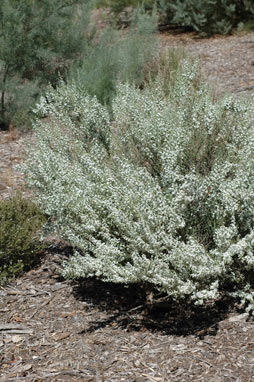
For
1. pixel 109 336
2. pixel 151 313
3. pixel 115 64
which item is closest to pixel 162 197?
pixel 151 313

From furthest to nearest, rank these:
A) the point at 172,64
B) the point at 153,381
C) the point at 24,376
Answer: the point at 172,64 → the point at 24,376 → the point at 153,381

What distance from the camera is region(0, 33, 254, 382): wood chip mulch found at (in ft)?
8.91

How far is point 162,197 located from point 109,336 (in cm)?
88

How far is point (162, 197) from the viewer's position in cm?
314

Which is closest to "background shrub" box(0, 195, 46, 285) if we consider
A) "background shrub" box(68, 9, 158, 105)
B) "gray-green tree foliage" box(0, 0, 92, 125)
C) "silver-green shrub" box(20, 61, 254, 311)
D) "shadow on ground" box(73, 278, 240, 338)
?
"silver-green shrub" box(20, 61, 254, 311)

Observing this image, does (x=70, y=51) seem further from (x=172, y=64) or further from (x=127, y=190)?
(x=127, y=190)

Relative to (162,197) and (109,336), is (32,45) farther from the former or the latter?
(109,336)

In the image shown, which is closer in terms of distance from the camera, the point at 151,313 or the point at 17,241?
the point at 151,313

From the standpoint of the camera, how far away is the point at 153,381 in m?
2.62

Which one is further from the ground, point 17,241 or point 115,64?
point 115,64

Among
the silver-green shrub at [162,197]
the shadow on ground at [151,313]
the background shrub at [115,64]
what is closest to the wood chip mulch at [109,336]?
the shadow on ground at [151,313]

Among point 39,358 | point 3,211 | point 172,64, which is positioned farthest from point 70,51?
point 39,358

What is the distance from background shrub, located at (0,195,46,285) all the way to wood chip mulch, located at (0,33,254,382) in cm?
10

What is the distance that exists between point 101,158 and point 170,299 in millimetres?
1132
